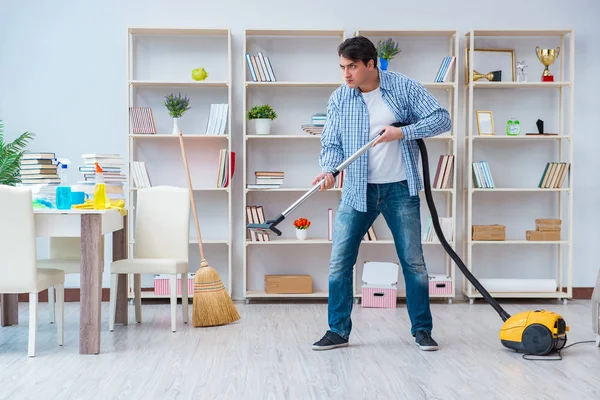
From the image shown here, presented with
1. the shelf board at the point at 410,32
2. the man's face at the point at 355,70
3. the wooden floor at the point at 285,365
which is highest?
the shelf board at the point at 410,32

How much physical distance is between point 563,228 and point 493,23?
1663mm

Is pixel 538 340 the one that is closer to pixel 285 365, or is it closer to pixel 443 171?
pixel 285 365

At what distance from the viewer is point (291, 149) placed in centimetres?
561

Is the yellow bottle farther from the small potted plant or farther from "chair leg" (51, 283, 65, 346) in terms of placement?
the small potted plant

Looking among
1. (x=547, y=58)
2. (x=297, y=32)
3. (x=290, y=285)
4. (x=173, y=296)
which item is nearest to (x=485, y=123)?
(x=547, y=58)

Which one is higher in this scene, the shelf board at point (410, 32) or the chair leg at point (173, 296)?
the shelf board at point (410, 32)

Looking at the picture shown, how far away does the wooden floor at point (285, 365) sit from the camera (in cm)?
284

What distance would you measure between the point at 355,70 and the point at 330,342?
1.33m

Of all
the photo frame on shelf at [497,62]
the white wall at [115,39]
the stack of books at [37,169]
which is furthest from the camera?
the photo frame on shelf at [497,62]

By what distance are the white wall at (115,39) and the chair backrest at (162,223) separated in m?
1.17

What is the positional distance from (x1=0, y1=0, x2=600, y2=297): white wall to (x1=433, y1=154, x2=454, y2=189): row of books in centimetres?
26

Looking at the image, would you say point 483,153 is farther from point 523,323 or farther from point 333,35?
point 523,323

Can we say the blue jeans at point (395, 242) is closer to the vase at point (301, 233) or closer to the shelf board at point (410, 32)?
the vase at point (301, 233)

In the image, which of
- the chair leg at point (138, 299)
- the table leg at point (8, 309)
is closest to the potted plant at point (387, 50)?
the chair leg at point (138, 299)
